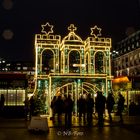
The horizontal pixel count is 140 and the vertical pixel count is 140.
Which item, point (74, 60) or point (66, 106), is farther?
point (74, 60)

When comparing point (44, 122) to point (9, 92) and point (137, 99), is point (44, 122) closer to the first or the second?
point (9, 92)

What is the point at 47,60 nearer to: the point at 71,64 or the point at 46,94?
the point at 71,64

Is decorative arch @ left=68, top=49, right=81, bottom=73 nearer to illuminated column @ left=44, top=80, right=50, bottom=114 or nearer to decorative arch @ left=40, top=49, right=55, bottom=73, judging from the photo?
Result: decorative arch @ left=40, top=49, right=55, bottom=73

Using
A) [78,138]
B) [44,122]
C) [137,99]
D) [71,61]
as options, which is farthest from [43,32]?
[78,138]

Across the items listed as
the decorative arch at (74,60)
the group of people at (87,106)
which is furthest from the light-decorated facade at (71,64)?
the group of people at (87,106)

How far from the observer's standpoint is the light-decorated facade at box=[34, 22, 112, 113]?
107 feet

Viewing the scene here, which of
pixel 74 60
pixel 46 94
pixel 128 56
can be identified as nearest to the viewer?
pixel 46 94

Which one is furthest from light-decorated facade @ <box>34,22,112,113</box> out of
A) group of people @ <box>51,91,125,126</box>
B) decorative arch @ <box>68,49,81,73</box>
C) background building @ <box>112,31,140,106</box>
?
background building @ <box>112,31,140,106</box>

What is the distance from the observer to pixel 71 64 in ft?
113

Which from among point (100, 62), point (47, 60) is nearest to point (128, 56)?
point (100, 62)

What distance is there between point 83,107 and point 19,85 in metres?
8.49

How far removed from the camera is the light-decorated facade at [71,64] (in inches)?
1287

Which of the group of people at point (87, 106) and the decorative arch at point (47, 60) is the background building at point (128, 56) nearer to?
the decorative arch at point (47, 60)

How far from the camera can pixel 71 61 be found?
113 feet
